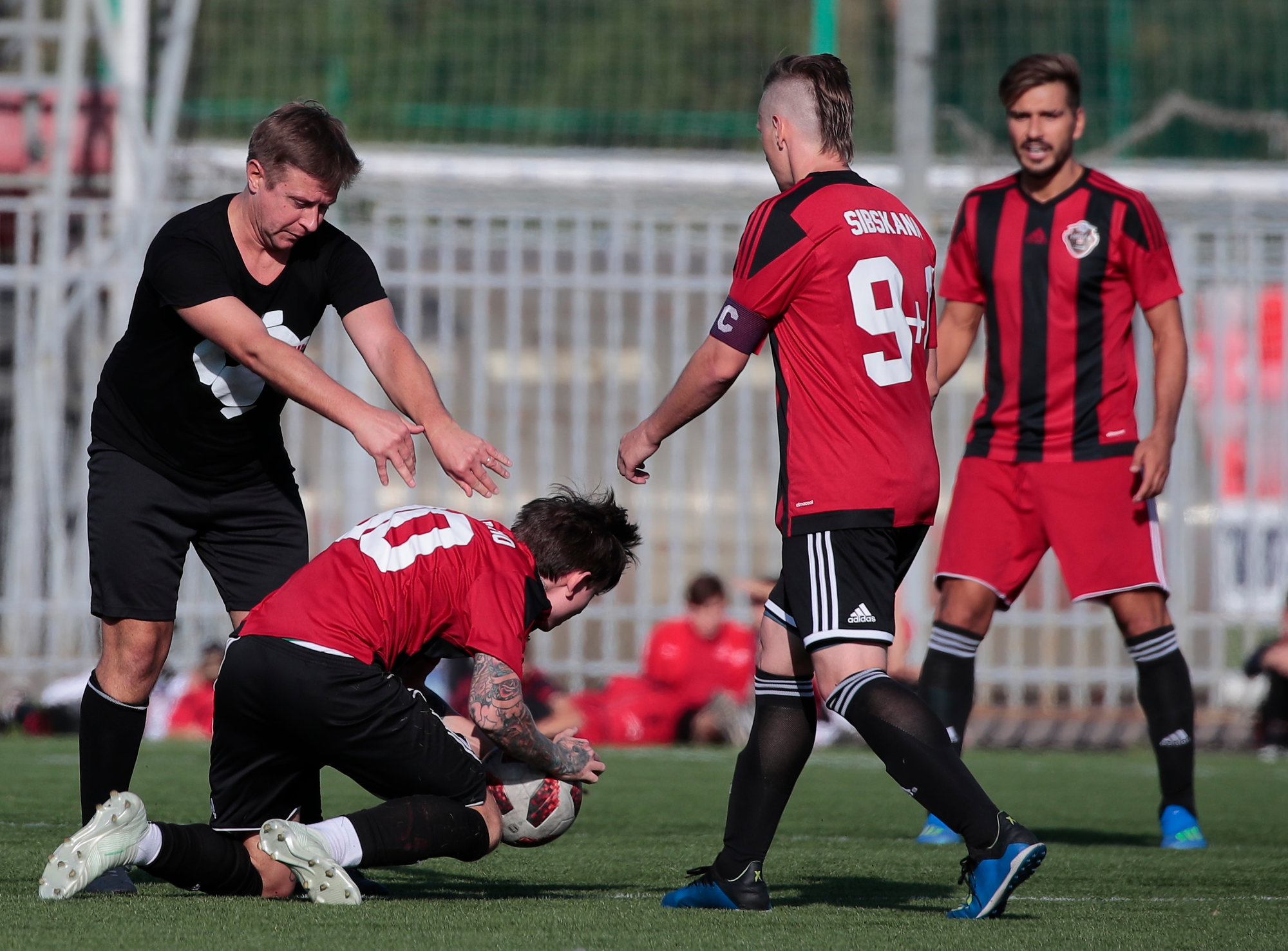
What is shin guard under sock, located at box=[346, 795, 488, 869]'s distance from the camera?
352 cm

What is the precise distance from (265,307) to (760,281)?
126cm

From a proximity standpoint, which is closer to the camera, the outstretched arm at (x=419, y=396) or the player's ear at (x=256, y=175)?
the outstretched arm at (x=419, y=396)

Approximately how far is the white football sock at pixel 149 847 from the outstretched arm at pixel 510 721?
719 mm

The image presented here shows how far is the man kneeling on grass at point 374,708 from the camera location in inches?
136

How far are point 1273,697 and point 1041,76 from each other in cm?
580

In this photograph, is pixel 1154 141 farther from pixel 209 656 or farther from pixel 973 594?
pixel 973 594

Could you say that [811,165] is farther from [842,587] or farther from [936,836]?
[936,836]

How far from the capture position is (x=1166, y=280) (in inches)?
207

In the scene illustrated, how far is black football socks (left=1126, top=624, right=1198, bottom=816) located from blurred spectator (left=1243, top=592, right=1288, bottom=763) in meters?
4.72

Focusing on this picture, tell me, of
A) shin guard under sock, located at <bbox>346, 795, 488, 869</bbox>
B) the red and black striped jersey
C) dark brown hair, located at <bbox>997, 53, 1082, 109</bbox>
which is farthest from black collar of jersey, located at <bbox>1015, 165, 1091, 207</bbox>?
shin guard under sock, located at <bbox>346, 795, 488, 869</bbox>

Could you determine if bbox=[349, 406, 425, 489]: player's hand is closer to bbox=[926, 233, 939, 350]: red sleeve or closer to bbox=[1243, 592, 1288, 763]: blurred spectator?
bbox=[926, 233, 939, 350]: red sleeve

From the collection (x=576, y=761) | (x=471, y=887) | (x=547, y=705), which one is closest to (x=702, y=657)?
(x=547, y=705)

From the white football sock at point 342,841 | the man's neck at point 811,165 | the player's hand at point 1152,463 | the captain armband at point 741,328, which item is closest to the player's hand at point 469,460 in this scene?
the captain armband at point 741,328

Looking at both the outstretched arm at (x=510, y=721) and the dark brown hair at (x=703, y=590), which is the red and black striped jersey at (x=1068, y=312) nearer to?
the outstretched arm at (x=510, y=721)
